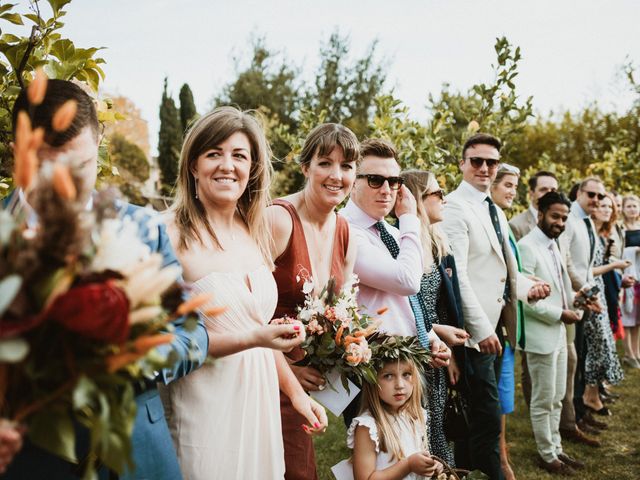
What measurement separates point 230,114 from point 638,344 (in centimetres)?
1014

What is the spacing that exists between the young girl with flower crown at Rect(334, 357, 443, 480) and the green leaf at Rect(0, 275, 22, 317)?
2.57 metres

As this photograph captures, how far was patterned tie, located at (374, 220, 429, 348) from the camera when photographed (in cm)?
378

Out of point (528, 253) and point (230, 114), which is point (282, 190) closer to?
point (528, 253)

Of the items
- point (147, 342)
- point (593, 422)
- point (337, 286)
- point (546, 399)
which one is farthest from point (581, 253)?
point (147, 342)

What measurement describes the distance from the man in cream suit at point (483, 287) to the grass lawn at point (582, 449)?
1.18 meters

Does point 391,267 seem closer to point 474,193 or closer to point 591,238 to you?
point 474,193

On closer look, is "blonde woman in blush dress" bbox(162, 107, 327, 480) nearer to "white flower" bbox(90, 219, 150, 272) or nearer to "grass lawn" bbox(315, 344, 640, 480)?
"white flower" bbox(90, 219, 150, 272)

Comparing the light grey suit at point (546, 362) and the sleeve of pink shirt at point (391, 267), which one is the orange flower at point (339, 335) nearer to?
the sleeve of pink shirt at point (391, 267)

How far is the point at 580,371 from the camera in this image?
7.40 meters

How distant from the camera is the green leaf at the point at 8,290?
40.2 inches

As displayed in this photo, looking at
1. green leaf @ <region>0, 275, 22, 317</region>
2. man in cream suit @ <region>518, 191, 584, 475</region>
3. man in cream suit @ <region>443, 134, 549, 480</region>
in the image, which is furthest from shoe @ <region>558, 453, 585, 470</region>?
green leaf @ <region>0, 275, 22, 317</region>

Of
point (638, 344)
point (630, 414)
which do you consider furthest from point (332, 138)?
Answer: point (638, 344)

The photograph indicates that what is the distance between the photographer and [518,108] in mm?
5852

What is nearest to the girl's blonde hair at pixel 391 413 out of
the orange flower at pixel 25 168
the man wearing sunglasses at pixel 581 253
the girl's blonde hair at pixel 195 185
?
the girl's blonde hair at pixel 195 185
